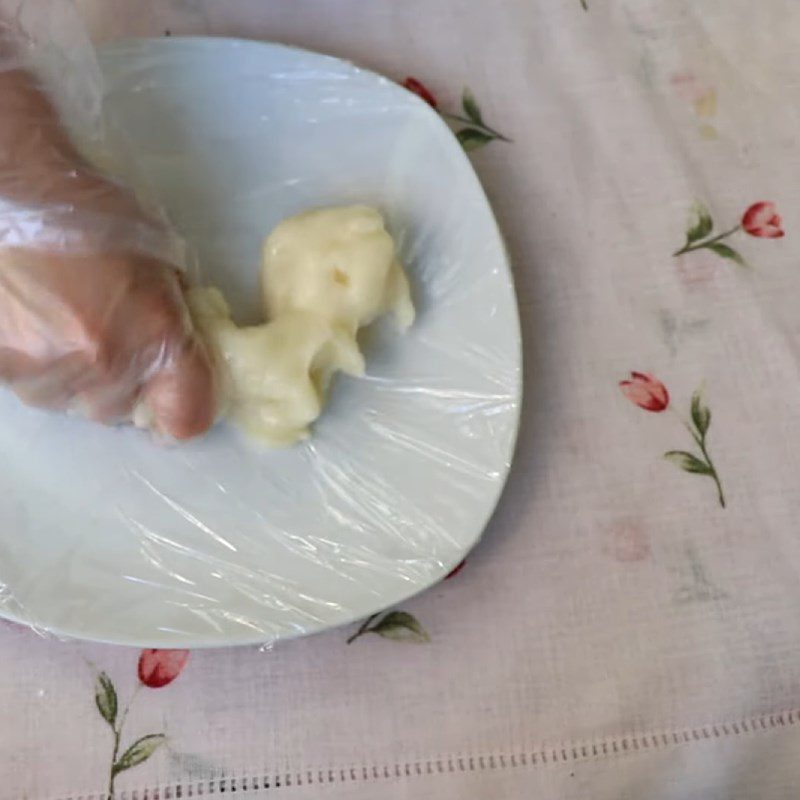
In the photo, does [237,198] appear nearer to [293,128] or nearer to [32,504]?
[293,128]

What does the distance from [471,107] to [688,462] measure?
0.29 metres

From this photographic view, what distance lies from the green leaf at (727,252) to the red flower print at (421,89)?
0.21 metres

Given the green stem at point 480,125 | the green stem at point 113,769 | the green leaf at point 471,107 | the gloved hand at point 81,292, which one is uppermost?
the green leaf at point 471,107

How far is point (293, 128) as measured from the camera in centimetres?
59

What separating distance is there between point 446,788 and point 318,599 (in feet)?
0.39

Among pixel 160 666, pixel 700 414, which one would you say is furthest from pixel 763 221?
pixel 160 666

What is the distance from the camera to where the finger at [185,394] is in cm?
47

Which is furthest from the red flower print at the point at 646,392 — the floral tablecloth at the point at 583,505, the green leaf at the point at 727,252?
the green leaf at the point at 727,252

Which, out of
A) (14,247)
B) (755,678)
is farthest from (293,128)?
(755,678)

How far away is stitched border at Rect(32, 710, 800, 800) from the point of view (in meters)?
0.47

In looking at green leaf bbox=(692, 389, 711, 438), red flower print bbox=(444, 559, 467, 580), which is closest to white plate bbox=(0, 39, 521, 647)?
red flower print bbox=(444, 559, 467, 580)

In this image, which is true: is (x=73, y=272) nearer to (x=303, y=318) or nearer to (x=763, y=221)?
(x=303, y=318)

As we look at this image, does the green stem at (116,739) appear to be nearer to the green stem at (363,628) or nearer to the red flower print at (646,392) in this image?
the green stem at (363,628)

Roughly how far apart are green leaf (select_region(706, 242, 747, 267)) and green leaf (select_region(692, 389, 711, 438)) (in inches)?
3.8
